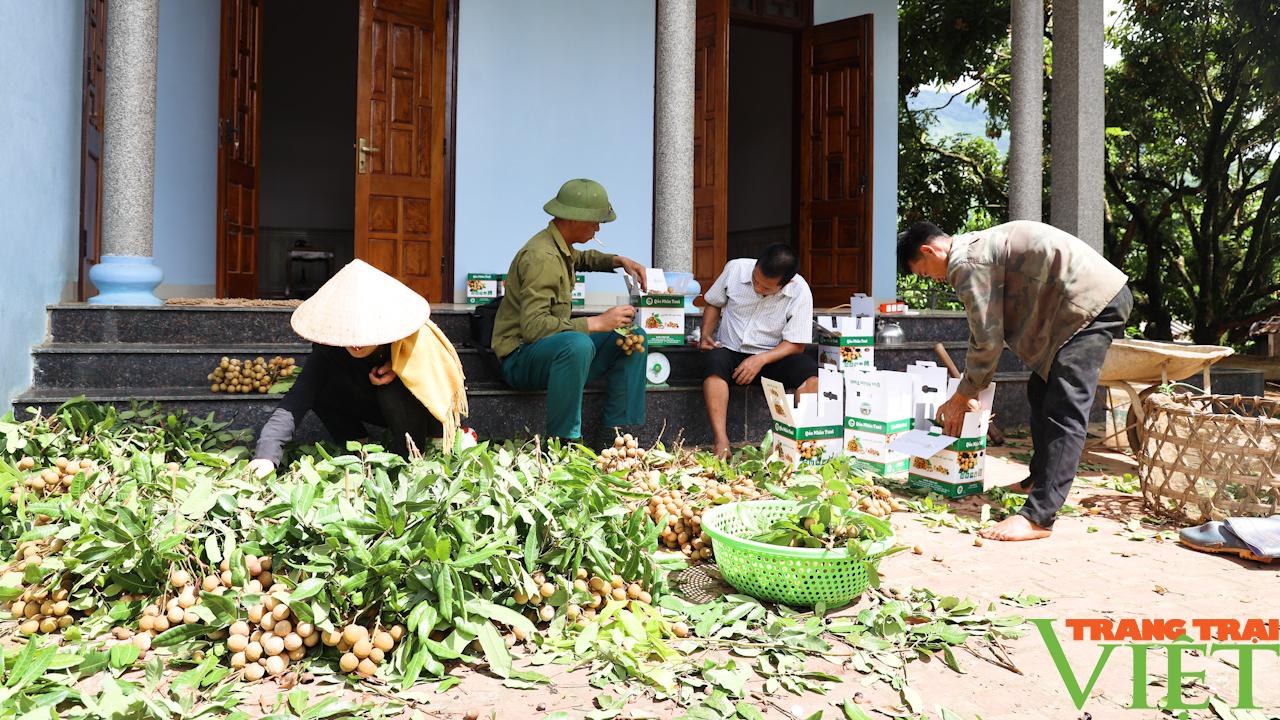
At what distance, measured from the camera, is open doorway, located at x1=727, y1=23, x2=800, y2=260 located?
11.5 m

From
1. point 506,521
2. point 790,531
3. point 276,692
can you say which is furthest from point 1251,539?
point 276,692

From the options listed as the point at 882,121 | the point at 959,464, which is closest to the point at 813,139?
the point at 882,121

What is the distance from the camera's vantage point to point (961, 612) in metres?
2.53

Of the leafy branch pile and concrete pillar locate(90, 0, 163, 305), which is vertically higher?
concrete pillar locate(90, 0, 163, 305)

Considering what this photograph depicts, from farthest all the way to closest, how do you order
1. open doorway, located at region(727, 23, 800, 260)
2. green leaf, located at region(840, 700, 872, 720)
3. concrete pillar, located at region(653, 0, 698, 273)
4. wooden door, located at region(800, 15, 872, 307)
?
open doorway, located at region(727, 23, 800, 260) < wooden door, located at region(800, 15, 872, 307) < concrete pillar, located at region(653, 0, 698, 273) < green leaf, located at region(840, 700, 872, 720)

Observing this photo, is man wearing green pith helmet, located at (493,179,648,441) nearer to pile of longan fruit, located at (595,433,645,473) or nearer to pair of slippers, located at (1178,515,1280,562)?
pile of longan fruit, located at (595,433,645,473)

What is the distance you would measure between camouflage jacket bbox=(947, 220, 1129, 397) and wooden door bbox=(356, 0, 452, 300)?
5057mm

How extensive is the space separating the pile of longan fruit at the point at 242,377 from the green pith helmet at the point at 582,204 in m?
1.70

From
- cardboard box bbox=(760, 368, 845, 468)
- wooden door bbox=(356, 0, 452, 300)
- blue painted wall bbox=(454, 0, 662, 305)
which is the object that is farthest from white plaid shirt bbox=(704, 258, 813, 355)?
wooden door bbox=(356, 0, 452, 300)

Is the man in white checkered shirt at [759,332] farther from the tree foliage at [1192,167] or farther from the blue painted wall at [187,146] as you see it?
the tree foliage at [1192,167]

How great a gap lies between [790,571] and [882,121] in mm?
7305

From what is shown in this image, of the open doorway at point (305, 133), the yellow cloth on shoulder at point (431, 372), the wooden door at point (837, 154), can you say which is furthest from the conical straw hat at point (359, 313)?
the open doorway at point (305, 133)

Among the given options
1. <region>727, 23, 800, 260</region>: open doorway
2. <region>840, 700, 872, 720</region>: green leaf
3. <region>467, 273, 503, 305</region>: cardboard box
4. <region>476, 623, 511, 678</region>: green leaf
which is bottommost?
<region>840, 700, 872, 720</region>: green leaf

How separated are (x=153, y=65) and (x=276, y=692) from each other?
4.44 meters
